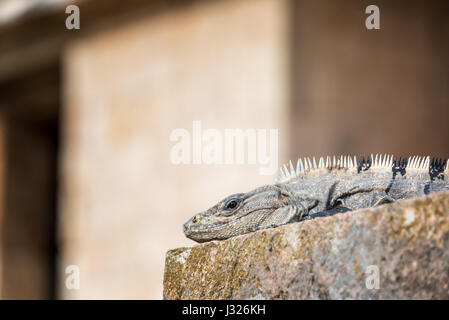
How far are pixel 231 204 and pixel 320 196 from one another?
1.45 feet

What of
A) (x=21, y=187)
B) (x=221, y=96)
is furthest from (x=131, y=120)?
(x=21, y=187)

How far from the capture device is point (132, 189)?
41.9 ft

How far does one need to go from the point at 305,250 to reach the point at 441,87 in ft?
32.1

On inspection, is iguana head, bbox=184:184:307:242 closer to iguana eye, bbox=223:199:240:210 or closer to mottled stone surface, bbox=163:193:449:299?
iguana eye, bbox=223:199:240:210

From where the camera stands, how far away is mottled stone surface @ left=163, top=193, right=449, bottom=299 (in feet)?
9.98

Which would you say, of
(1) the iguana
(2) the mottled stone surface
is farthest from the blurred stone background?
(2) the mottled stone surface

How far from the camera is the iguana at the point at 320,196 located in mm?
3980

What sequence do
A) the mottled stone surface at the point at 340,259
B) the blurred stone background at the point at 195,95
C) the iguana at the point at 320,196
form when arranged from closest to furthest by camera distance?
the mottled stone surface at the point at 340,259
the iguana at the point at 320,196
the blurred stone background at the point at 195,95

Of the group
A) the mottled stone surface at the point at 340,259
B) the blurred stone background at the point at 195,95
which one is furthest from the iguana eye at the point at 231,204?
the blurred stone background at the point at 195,95

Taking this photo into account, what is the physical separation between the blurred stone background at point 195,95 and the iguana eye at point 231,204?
241 inches

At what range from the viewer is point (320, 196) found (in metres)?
4.10

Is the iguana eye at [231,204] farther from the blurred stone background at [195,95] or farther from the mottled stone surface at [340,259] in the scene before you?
the blurred stone background at [195,95]
